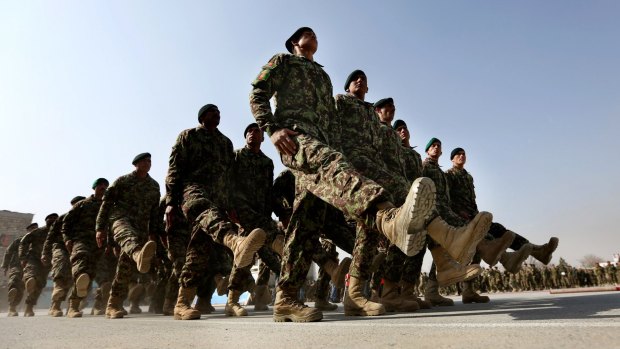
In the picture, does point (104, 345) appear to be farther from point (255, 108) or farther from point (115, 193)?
point (115, 193)

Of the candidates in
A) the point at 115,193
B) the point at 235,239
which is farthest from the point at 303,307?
the point at 115,193

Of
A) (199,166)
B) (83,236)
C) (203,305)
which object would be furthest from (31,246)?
(199,166)

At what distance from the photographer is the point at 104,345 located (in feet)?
6.60

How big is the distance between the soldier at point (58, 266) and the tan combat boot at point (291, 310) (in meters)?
5.97

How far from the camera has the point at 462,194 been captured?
631 centimetres

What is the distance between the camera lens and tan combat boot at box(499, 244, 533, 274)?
15.7 ft

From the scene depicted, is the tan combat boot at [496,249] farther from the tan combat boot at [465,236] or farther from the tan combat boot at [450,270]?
the tan combat boot at [465,236]

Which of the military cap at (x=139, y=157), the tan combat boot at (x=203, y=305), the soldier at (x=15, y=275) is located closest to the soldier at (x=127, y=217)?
the military cap at (x=139, y=157)

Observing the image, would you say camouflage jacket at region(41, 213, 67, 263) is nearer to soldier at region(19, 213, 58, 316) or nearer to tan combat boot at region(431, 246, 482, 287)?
soldier at region(19, 213, 58, 316)

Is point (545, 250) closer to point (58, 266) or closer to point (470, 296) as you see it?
point (470, 296)

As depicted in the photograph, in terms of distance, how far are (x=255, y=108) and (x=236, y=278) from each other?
2738 mm

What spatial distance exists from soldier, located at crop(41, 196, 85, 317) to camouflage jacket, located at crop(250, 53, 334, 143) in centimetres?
587

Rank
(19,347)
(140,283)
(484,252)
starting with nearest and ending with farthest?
(19,347)
(484,252)
(140,283)

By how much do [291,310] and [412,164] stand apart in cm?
325
